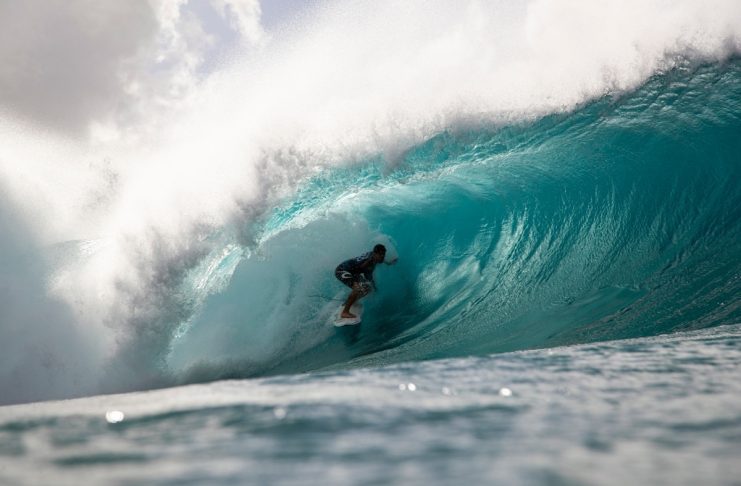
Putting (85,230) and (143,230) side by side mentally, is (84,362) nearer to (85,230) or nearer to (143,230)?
(143,230)

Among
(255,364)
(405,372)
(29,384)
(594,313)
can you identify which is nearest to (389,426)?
(405,372)

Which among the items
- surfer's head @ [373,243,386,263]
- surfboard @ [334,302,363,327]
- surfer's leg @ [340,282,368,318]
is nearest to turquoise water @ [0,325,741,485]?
surfer's head @ [373,243,386,263]

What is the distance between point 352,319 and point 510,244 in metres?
2.45

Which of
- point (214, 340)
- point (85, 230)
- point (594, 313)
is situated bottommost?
point (594, 313)

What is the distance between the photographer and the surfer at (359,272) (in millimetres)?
7812

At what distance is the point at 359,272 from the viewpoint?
7879 mm

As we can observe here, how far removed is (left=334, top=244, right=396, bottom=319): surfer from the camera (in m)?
7.81

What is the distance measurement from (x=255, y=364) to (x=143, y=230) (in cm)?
245

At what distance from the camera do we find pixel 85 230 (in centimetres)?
1164

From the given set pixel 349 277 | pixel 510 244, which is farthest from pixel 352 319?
pixel 510 244

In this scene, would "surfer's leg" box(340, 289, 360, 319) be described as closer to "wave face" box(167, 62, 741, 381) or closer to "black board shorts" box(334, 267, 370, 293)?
"black board shorts" box(334, 267, 370, 293)

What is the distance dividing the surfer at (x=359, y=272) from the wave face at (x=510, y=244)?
0.50 metres

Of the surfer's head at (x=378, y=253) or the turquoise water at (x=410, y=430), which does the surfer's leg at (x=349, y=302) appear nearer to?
the surfer's head at (x=378, y=253)

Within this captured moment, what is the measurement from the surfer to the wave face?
50cm
